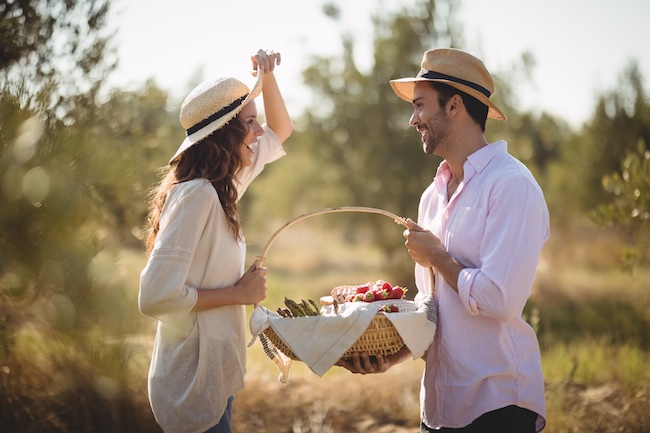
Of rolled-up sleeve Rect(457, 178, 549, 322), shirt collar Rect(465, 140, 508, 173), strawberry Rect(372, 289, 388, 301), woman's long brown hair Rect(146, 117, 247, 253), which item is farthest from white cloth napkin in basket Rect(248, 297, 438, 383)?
shirt collar Rect(465, 140, 508, 173)

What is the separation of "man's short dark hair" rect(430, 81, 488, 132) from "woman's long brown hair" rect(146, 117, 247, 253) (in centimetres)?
93

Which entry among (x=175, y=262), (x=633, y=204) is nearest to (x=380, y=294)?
(x=175, y=262)

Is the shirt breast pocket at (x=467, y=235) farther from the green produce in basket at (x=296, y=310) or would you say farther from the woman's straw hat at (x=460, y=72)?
the green produce in basket at (x=296, y=310)

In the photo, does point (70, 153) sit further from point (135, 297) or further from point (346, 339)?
point (346, 339)

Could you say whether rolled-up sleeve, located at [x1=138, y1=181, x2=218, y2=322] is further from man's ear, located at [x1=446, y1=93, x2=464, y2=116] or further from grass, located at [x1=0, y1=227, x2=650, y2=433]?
grass, located at [x1=0, y1=227, x2=650, y2=433]

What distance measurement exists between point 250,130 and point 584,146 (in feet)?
49.0

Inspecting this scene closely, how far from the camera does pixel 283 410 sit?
5598 mm

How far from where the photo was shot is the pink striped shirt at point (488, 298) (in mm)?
2527

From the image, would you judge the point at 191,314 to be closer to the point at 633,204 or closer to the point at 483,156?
the point at 483,156

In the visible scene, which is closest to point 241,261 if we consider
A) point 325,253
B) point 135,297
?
point 135,297

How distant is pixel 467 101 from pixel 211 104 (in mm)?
1188

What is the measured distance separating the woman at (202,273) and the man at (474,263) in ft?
1.88

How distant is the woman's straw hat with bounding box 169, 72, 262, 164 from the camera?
290cm

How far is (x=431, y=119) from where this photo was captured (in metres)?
3.00
